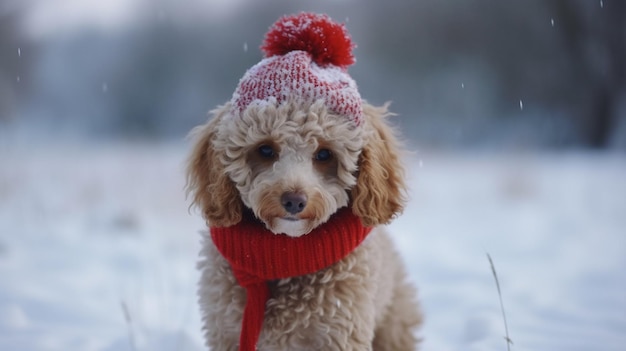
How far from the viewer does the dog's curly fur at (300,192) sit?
209cm

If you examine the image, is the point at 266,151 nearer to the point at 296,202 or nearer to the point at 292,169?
the point at 292,169

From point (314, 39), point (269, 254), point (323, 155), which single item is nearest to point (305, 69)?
point (314, 39)

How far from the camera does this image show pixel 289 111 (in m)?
2.12

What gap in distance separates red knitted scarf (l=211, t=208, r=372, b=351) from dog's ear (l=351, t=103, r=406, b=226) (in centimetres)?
9

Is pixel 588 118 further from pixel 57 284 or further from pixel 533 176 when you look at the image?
pixel 57 284

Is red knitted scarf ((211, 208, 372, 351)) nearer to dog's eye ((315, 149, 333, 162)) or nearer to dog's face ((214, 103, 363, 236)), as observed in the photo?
dog's face ((214, 103, 363, 236))

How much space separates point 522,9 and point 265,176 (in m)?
9.53

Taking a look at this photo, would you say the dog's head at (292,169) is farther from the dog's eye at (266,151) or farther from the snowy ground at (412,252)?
the snowy ground at (412,252)

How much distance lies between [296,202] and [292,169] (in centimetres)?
14

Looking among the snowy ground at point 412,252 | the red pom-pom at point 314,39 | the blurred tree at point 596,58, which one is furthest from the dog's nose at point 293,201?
the blurred tree at point 596,58

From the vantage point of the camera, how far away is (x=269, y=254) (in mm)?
2209

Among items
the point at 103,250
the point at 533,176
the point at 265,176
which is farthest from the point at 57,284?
the point at 533,176

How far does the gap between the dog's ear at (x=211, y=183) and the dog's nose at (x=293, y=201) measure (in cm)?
34

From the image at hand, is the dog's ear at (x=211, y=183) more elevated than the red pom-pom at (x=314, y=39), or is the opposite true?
the red pom-pom at (x=314, y=39)
